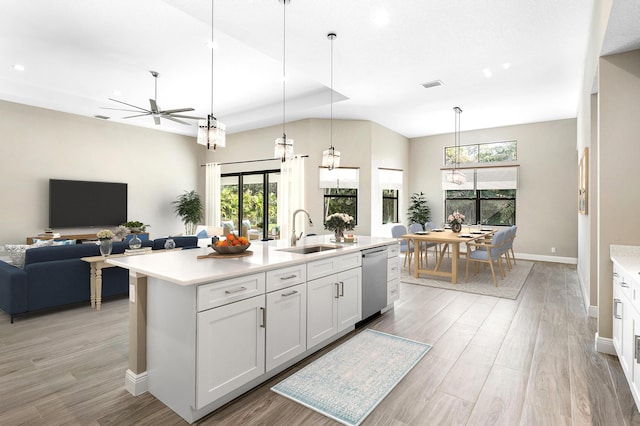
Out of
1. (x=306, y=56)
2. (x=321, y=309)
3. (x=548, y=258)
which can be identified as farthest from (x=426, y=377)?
(x=548, y=258)

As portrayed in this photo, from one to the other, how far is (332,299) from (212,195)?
6.93 meters

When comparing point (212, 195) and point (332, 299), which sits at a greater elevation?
point (212, 195)

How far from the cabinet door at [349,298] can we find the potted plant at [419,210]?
592 cm

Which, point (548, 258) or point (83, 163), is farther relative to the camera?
point (548, 258)

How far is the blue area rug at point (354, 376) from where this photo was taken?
2102mm

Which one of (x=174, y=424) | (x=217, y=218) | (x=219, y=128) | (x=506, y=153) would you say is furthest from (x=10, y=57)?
(x=506, y=153)

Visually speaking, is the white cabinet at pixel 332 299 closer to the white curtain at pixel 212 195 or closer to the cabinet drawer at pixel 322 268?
the cabinet drawer at pixel 322 268

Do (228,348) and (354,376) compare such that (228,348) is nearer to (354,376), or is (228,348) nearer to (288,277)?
(288,277)

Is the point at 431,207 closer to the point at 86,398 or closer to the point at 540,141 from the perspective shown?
the point at 540,141

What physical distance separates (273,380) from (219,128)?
228 cm

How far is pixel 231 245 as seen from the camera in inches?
101

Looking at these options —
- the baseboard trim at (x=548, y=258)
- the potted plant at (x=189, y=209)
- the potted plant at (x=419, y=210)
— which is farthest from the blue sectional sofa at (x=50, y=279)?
the baseboard trim at (x=548, y=258)

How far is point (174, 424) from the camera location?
6.36 ft

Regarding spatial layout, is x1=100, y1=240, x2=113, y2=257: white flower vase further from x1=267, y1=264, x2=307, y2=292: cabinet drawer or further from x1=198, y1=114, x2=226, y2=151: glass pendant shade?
x1=267, y1=264, x2=307, y2=292: cabinet drawer
